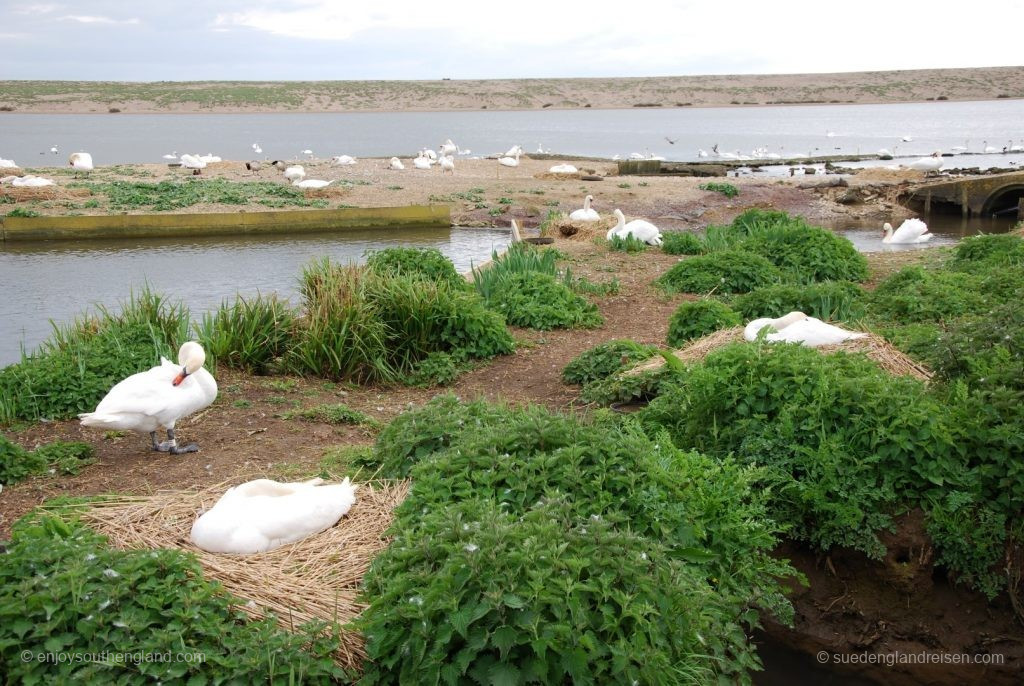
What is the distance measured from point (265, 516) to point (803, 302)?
596 cm

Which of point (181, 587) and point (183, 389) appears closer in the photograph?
point (181, 587)

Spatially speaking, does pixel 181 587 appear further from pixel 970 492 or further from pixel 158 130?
pixel 158 130

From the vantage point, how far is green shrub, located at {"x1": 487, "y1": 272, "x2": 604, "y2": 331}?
9.66 metres

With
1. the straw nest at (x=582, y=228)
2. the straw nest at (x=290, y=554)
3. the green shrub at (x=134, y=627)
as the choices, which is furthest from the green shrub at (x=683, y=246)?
the green shrub at (x=134, y=627)

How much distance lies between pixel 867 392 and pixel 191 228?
1638 cm

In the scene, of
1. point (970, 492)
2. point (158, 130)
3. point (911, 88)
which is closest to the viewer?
point (970, 492)

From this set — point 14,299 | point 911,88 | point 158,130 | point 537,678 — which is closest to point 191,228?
point 14,299

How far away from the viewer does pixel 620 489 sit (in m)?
4.30

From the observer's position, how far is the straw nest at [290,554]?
3938 mm

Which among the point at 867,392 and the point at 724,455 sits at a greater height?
the point at 867,392

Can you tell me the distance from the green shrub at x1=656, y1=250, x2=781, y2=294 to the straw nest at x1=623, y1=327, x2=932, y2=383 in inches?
109

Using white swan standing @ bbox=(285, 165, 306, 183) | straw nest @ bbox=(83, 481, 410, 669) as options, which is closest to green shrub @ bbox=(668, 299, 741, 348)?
straw nest @ bbox=(83, 481, 410, 669)

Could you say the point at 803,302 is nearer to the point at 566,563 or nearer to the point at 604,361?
the point at 604,361

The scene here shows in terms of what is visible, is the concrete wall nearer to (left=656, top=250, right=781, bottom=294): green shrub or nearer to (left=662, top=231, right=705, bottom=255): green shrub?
(left=662, top=231, right=705, bottom=255): green shrub
